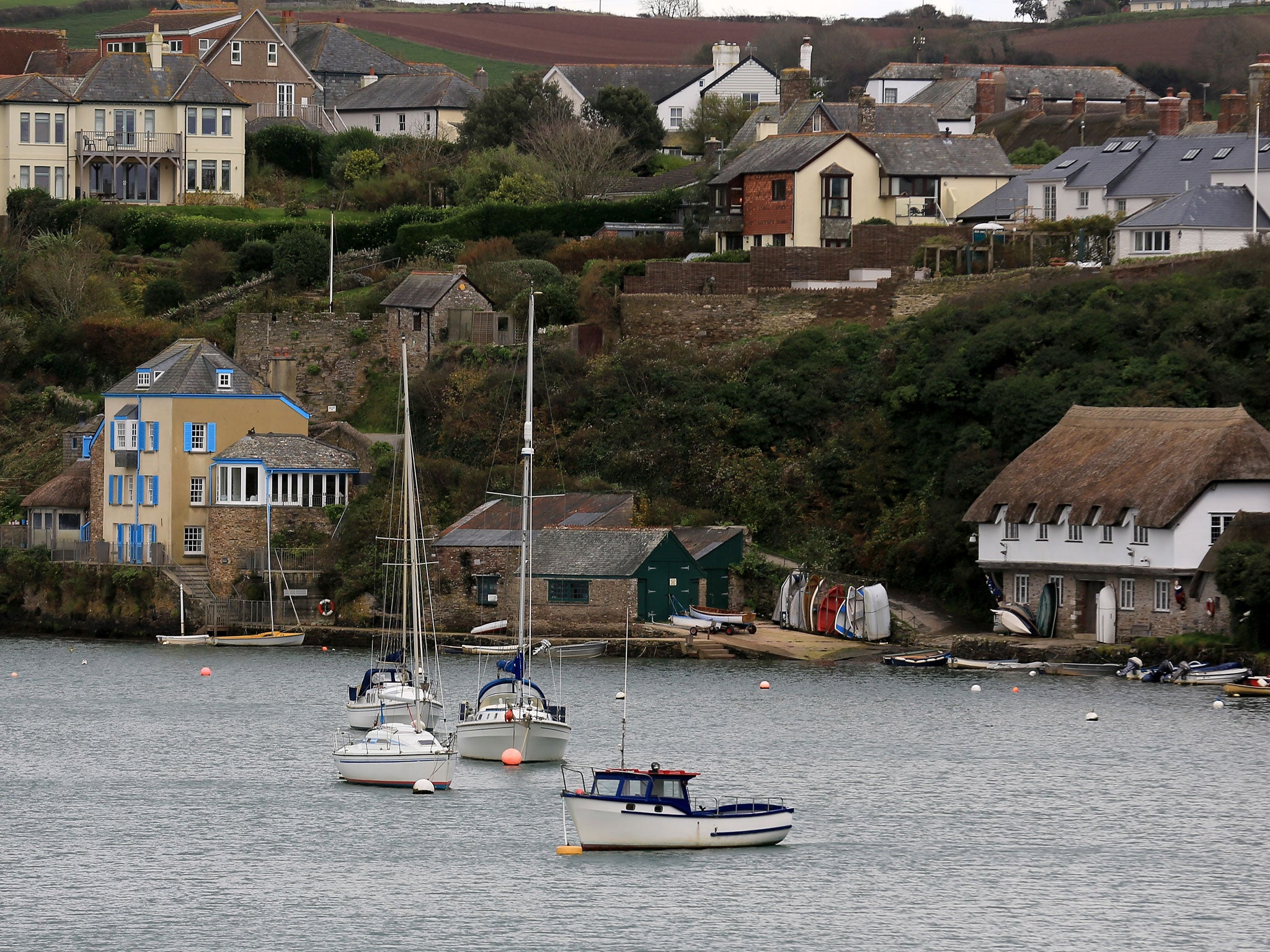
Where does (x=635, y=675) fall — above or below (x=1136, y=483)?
below

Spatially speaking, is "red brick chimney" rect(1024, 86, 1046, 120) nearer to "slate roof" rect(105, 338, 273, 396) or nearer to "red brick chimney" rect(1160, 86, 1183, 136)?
"red brick chimney" rect(1160, 86, 1183, 136)

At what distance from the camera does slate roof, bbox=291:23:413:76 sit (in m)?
117

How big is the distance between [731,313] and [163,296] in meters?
24.9

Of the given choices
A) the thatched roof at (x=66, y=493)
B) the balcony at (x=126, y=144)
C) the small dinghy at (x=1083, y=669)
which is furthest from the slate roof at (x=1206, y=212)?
the balcony at (x=126, y=144)

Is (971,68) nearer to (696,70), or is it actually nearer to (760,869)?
(696,70)

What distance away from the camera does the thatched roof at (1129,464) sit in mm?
59094

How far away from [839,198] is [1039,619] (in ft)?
80.5

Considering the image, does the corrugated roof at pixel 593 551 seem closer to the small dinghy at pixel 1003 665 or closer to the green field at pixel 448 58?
the small dinghy at pixel 1003 665

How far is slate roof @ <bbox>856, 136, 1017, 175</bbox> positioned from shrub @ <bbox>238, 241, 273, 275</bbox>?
25178mm

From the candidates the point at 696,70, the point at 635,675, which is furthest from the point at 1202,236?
the point at 696,70

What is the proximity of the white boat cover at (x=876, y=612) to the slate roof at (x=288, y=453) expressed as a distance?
20.1 m

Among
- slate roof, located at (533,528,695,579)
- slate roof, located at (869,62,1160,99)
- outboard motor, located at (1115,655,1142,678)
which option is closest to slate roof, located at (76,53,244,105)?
slate roof, located at (533,528,695,579)

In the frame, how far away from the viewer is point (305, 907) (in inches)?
1336

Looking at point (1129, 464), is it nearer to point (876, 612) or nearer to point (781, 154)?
point (876, 612)
